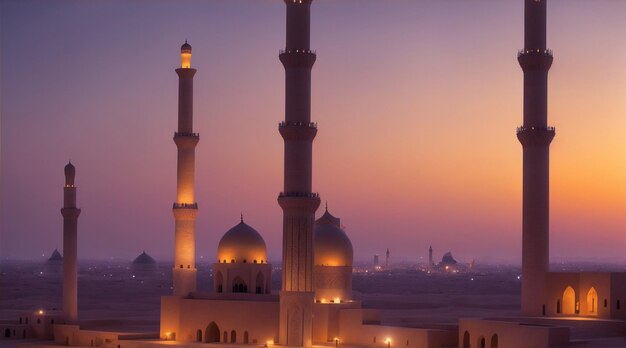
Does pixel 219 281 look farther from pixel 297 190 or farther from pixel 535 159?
pixel 535 159

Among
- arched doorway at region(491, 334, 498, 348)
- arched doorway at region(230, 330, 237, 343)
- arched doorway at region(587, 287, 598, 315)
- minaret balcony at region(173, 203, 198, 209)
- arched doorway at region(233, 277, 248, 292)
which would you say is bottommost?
arched doorway at region(230, 330, 237, 343)

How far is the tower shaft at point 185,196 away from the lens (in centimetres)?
4958

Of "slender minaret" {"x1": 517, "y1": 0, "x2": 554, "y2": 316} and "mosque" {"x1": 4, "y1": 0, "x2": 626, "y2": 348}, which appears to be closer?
"mosque" {"x1": 4, "y1": 0, "x2": 626, "y2": 348}

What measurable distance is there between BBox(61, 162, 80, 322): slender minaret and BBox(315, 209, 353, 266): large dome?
39.2 feet

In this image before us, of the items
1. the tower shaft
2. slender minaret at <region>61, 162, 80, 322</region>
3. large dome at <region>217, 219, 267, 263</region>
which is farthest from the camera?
slender minaret at <region>61, 162, 80, 322</region>

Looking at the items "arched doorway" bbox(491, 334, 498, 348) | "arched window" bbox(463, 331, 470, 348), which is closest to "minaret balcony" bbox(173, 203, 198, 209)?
"arched window" bbox(463, 331, 470, 348)

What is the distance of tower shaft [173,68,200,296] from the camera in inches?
1952

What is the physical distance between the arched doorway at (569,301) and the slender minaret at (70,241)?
21876mm

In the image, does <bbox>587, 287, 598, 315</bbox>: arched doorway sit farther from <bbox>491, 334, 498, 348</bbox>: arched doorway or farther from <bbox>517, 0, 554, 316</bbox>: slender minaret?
<bbox>491, 334, 498, 348</bbox>: arched doorway

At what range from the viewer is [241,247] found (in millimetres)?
47906

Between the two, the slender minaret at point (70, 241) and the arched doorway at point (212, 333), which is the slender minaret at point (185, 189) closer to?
the arched doorway at point (212, 333)

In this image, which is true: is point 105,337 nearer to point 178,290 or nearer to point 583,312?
point 178,290

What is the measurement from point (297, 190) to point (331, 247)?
5.26 m

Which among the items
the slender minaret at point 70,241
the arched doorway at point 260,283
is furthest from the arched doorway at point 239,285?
the slender minaret at point 70,241
